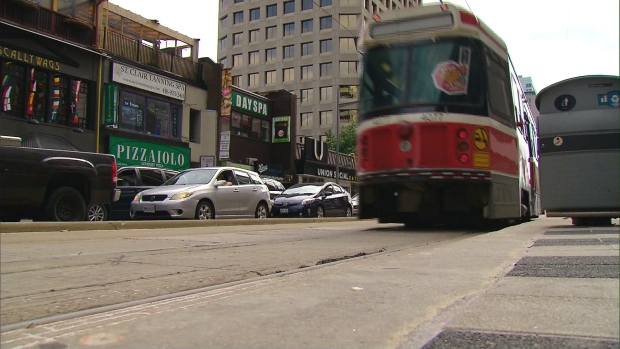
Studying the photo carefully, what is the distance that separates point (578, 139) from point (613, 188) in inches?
47.9

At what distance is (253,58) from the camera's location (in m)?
73.1

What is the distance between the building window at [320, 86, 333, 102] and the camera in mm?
66562

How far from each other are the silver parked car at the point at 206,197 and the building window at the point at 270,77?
57680 mm

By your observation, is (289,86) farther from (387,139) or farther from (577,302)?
(577,302)

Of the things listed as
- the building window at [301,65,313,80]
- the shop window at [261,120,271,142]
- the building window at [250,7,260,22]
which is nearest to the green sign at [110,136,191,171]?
the shop window at [261,120,271,142]

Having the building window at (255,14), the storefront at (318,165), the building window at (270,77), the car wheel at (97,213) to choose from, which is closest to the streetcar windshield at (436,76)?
the car wheel at (97,213)

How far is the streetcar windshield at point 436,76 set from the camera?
9398 mm

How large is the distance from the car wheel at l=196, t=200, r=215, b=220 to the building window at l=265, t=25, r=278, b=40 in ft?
202

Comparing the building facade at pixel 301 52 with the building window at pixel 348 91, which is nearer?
the building window at pixel 348 91

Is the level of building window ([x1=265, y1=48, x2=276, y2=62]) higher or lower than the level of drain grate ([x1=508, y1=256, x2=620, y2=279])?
higher

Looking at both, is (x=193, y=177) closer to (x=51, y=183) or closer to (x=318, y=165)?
(x=51, y=183)

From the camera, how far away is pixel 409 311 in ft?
11.5

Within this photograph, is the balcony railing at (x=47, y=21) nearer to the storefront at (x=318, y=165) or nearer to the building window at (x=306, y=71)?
the storefront at (x=318, y=165)

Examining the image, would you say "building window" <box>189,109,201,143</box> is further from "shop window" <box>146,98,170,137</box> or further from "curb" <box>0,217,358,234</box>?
"curb" <box>0,217,358,234</box>
